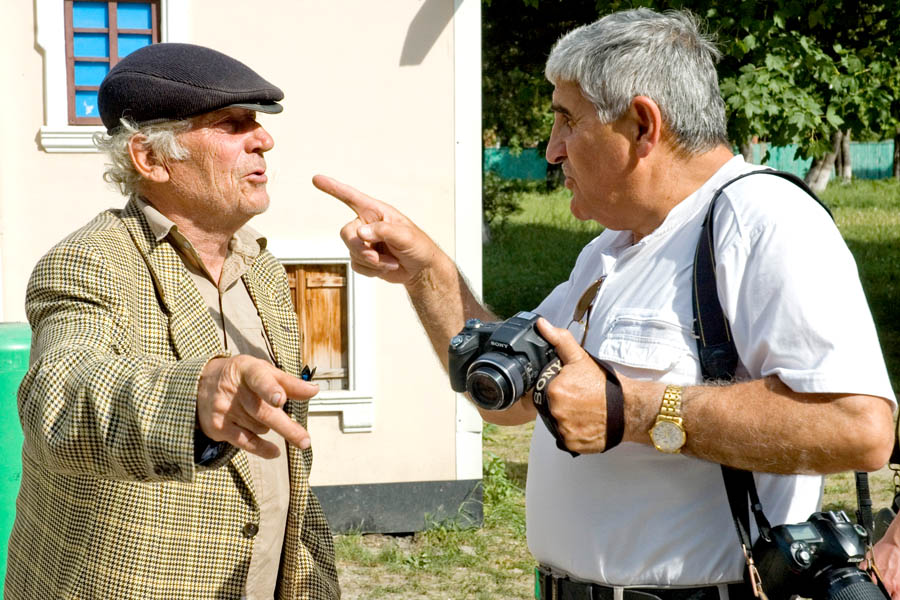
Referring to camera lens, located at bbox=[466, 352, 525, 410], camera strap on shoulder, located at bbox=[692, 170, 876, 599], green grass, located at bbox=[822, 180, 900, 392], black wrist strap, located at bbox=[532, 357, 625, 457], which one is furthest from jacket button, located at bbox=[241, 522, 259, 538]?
green grass, located at bbox=[822, 180, 900, 392]

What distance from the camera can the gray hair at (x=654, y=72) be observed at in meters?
2.32

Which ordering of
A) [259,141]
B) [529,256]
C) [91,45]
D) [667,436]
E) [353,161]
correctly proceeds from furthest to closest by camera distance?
[529,256]
[353,161]
[91,45]
[259,141]
[667,436]

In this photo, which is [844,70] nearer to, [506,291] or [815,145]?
[815,145]

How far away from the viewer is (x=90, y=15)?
5.80 m

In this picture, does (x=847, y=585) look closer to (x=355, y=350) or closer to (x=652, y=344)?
(x=652, y=344)

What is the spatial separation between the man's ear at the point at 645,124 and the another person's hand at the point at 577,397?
0.53m

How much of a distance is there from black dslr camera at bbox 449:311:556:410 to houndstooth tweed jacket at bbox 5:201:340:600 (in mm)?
498

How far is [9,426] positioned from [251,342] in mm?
2311

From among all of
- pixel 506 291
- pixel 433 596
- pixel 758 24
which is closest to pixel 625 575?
pixel 433 596

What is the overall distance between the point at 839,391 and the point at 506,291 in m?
13.8

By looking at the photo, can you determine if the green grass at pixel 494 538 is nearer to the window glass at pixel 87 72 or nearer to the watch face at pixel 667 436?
the watch face at pixel 667 436

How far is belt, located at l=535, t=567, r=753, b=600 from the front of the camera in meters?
2.23

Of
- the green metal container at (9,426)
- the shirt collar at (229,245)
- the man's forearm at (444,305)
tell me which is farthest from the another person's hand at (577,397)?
the green metal container at (9,426)

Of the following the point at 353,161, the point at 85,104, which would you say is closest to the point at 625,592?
the point at 353,161
